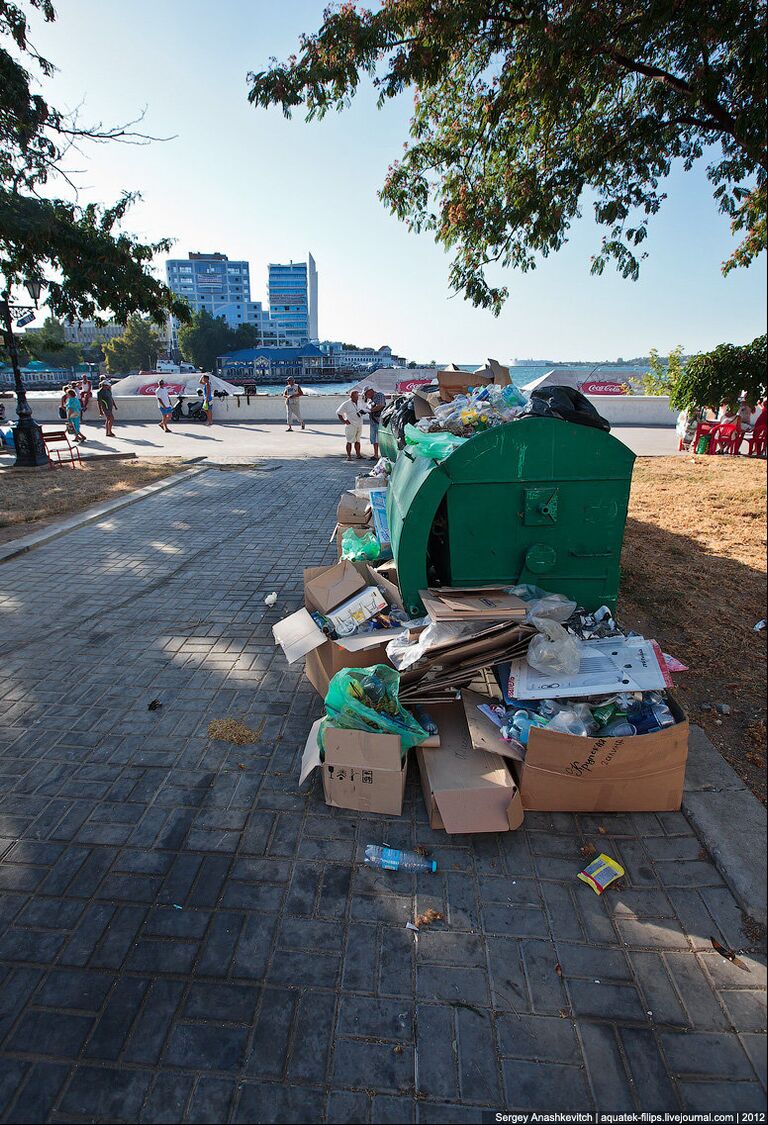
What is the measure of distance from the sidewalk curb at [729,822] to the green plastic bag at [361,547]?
274 centimetres

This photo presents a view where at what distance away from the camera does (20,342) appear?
13273 millimetres

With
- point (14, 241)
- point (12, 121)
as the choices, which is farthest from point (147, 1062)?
point (12, 121)

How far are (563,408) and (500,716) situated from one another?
1963 millimetres

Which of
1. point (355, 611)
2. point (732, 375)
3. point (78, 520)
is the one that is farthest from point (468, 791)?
point (78, 520)

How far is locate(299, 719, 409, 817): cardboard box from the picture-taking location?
2.77 meters

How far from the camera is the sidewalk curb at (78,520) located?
6.91m

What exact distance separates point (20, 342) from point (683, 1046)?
1647cm

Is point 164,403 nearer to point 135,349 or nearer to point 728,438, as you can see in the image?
point 728,438

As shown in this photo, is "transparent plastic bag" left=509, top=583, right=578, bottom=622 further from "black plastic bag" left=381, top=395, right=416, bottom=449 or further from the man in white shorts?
the man in white shorts

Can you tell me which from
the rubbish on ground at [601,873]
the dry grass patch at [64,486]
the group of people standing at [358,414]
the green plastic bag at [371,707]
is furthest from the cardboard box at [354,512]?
the group of people standing at [358,414]

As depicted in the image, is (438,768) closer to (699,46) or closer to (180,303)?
(699,46)

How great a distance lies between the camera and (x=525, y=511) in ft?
11.7

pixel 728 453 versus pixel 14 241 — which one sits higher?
pixel 14 241

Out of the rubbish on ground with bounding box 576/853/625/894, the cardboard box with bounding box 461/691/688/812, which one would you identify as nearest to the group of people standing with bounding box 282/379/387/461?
the cardboard box with bounding box 461/691/688/812
